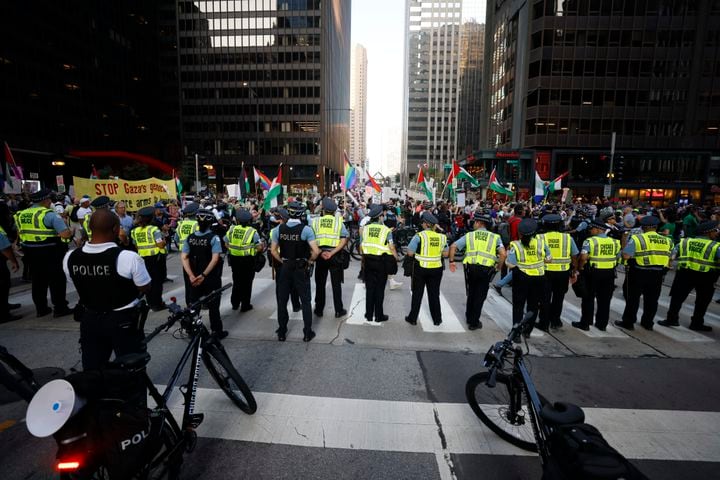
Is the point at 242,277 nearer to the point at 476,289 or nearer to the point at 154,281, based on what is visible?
the point at 154,281

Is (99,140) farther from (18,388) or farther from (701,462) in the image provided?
(701,462)

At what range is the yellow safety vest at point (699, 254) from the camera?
6416 mm

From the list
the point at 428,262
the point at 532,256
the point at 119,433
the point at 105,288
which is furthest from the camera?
the point at 428,262

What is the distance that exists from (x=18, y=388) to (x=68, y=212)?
12855 mm

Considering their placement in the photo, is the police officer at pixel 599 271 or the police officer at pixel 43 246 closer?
the police officer at pixel 599 271

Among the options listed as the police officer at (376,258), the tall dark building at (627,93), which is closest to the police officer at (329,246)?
the police officer at (376,258)

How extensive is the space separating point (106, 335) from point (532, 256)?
19.2 ft

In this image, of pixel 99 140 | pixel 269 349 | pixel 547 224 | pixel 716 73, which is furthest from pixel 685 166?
pixel 99 140

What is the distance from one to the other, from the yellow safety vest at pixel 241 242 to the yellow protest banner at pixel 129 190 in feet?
27.9

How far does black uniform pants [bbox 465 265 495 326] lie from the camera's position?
6.60 meters

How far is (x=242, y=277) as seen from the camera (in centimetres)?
748

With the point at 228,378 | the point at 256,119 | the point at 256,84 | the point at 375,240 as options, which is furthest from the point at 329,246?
the point at 256,84

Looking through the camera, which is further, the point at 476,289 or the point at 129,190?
the point at 129,190

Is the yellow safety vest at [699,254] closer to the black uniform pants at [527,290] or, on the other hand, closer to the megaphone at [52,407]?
the black uniform pants at [527,290]
